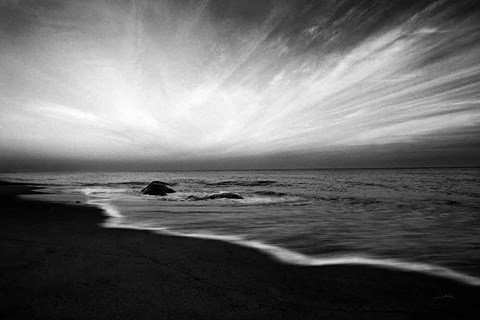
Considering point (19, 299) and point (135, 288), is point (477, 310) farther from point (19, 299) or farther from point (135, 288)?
point (19, 299)

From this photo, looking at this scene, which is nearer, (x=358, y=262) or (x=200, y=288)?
(x=200, y=288)

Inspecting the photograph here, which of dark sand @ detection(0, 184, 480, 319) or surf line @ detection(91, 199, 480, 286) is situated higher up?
dark sand @ detection(0, 184, 480, 319)

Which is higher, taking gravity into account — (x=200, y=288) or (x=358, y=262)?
(x=200, y=288)

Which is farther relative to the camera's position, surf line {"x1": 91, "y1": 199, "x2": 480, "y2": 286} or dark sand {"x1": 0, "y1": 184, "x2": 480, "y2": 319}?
surf line {"x1": 91, "y1": 199, "x2": 480, "y2": 286}

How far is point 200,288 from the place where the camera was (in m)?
3.18

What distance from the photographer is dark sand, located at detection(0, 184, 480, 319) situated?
8.61 ft

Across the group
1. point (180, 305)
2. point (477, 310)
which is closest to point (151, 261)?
point (180, 305)

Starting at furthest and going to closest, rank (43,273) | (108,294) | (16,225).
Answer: (16,225), (43,273), (108,294)

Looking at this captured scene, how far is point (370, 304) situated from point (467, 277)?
2.01m

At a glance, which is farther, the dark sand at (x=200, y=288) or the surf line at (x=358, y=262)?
the surf line at (x=358, y=262)

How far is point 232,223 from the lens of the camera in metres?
8.49

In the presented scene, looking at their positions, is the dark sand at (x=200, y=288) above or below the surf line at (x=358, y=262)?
above

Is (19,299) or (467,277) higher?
(19,299)

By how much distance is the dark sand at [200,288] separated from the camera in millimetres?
2623
